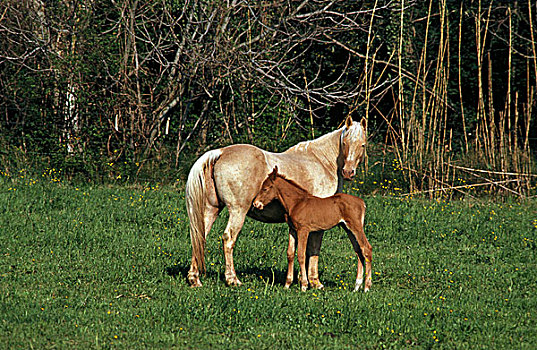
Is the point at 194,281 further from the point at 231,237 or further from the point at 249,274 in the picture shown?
the point at 249,274

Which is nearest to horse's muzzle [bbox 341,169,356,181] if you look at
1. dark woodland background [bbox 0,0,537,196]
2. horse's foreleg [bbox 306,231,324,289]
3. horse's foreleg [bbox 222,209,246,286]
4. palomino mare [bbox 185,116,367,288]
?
palomino mare [bbox 185,116,367,288]

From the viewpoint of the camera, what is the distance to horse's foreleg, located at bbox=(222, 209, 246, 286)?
779 centimetres

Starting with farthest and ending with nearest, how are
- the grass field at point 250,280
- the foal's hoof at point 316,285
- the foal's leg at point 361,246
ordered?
the foal's hoof at point 316,285 < the foal's leg at point 361,246 < the grass field at point 250,280

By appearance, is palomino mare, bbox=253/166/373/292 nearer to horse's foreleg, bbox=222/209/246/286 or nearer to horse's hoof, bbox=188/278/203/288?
horse's foreleg, bbox=222/209/246/286

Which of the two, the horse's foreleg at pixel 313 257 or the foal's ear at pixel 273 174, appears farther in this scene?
the horse's foreleg at pixel 313 257

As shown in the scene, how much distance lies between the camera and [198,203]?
7.76 metres

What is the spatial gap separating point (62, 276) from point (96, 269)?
1.60 feet

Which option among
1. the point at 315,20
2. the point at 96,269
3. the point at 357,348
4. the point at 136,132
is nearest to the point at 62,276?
the point at 96,269

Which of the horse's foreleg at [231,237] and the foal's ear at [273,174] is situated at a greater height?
the foal's ear at [273,174]

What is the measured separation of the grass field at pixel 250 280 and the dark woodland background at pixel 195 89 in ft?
4.63

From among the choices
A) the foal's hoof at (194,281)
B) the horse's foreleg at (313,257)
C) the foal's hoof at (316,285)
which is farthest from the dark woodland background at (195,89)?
the foal's hoof at (194,281)

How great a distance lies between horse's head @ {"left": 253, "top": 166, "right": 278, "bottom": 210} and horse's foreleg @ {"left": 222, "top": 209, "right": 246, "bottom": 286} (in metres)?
0.31

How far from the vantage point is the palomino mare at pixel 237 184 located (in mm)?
7777

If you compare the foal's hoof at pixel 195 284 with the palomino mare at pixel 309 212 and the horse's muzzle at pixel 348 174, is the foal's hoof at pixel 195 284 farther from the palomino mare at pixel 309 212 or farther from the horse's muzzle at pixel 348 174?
the horse's muzzle at pixel 348 174
